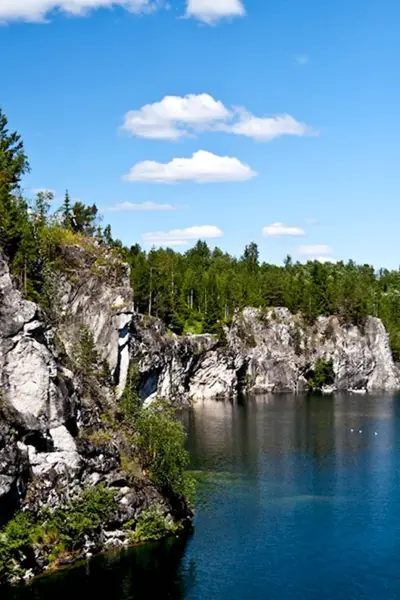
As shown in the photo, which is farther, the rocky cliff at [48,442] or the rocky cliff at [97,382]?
the rocky cliff at [97,382]

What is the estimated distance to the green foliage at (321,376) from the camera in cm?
13688

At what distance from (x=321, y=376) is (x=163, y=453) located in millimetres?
89925

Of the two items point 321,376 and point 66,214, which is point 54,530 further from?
point 321,376

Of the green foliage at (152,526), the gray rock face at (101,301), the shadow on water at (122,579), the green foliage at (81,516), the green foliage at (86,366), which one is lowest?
the shadow on water at (122,579)

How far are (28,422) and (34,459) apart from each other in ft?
7.63

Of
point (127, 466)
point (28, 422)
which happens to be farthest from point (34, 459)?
point (127, 466)

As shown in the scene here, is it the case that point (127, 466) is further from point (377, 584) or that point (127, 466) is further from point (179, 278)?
point (179, 278)

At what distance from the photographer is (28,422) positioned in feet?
146

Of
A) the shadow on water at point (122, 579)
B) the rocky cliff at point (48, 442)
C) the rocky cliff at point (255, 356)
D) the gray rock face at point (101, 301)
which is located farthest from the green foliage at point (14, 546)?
the rocky cliff at point (255, 356)

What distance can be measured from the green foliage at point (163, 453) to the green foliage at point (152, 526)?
2.14 m

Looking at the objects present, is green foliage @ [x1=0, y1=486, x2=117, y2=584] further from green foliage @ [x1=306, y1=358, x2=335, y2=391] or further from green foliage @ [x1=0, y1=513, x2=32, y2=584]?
green foliage @ [x1=306, y1=358, x2=335, y2=391]

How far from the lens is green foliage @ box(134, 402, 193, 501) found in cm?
4959

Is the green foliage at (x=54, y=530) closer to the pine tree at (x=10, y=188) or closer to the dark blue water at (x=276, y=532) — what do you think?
the dark blue water at (x=276, y=532)

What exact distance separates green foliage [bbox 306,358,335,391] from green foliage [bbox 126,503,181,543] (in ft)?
301
